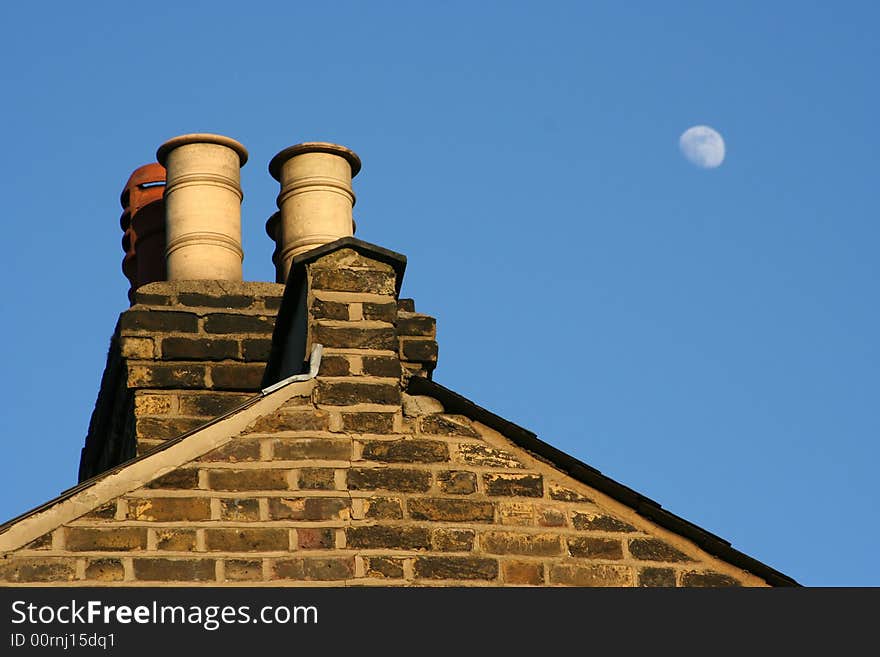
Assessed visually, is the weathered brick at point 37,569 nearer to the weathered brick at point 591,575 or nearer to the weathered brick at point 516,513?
the weathered brick at point 516,513

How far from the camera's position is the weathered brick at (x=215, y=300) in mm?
12602

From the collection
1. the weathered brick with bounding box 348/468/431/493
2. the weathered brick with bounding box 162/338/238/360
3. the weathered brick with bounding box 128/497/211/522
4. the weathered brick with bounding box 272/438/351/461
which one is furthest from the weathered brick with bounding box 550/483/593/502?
the weathered brick with bounding box 162/338/238/360

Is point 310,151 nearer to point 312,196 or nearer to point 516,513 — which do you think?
point 312,196

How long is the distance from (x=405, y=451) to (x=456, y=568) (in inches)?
27.1

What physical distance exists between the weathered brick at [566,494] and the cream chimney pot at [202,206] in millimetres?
3578

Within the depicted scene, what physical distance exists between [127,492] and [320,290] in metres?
1.64

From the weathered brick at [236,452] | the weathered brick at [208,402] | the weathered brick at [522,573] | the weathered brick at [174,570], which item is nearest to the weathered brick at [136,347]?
the weathered brick at [208,402]

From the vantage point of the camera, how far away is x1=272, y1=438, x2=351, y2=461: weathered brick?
10.2 meters

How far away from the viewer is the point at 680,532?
10547 millimetres

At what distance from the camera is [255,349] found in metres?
12.4

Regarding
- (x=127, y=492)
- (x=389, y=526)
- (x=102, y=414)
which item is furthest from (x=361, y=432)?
(x=102, y=414)

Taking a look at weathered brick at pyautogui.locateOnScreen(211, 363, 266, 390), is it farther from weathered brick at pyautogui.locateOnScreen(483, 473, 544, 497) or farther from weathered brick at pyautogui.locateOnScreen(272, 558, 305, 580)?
weathered brick at pyautogui.locateOnScreen(272, 558, 305, 580)
